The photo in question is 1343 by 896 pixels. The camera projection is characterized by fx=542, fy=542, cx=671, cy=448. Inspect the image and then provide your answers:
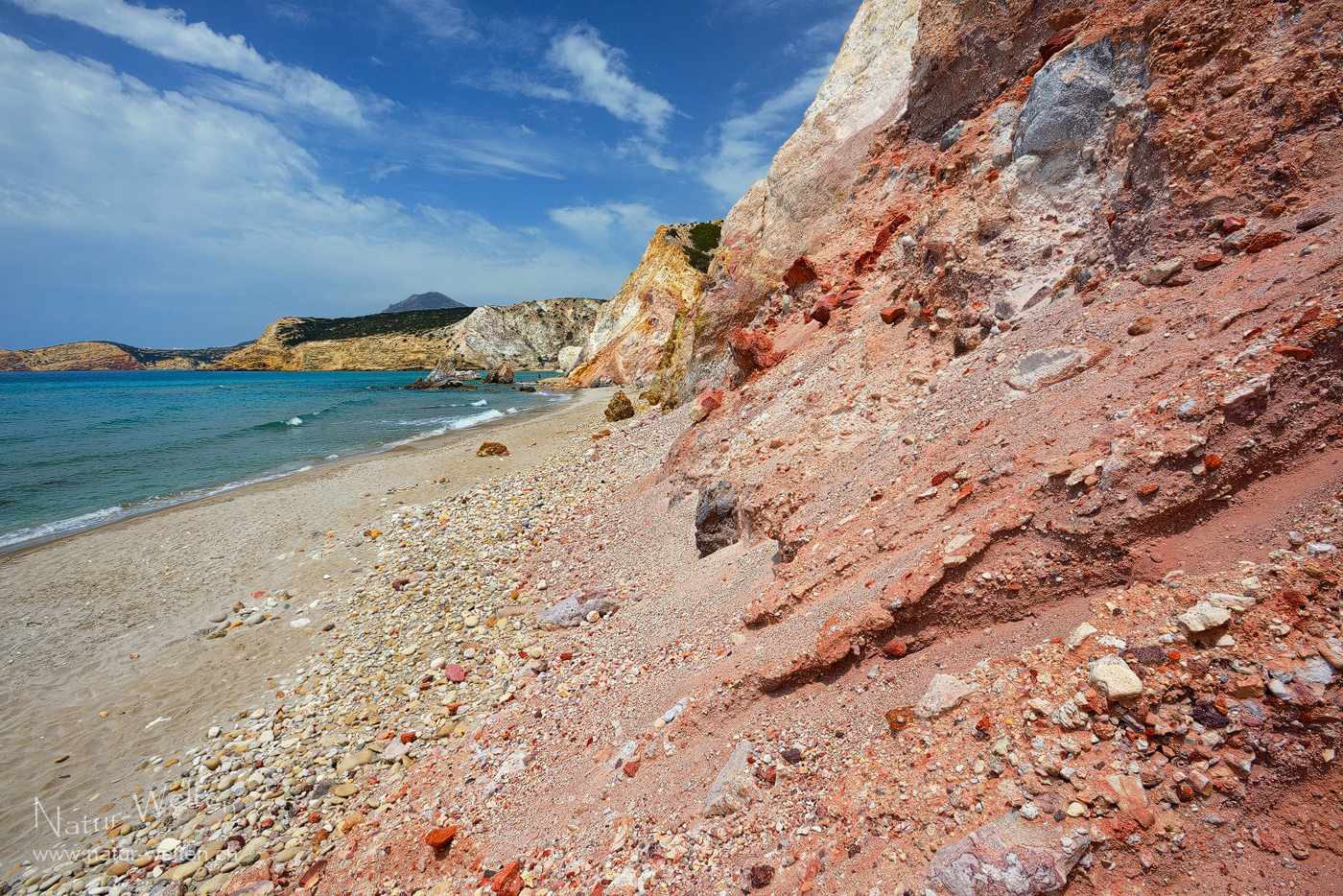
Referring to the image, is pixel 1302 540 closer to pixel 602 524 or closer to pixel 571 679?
pixel 571 679

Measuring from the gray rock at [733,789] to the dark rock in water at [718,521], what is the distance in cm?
345

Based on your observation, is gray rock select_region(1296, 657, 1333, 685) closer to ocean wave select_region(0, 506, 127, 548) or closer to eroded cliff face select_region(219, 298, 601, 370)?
ocean wave select_region(0, 506, 127, 548)

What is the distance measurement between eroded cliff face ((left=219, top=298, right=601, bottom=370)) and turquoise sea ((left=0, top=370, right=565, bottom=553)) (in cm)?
5364

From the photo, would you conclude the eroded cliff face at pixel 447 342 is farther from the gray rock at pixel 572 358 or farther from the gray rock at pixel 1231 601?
the gray rock at pixel 1231 601

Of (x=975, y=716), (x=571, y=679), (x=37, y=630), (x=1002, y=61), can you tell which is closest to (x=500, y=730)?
(x=571, y=679)

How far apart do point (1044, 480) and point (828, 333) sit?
564 cm

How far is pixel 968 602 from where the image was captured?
3.40 m

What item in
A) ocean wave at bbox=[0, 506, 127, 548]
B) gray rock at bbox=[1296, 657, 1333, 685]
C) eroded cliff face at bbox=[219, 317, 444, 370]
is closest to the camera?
gray rock at bbox=[1296, 657, 1333, 685]

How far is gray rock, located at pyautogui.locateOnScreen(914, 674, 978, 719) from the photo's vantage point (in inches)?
116

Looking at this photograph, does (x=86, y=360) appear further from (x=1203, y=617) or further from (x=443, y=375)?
(x=1203, y=617)

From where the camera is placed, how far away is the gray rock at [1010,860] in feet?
6.81

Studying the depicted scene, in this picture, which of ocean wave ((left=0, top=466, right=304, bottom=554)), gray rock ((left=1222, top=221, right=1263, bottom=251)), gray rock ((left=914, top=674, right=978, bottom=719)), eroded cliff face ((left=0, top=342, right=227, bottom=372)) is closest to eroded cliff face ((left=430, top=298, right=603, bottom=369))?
ocean wave ((left=0, top=466, right=304, bottom=554))

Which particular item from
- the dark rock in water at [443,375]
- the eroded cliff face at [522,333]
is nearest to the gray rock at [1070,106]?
the dark rock in water at [443,375]

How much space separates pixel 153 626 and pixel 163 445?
810 inches
